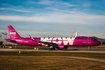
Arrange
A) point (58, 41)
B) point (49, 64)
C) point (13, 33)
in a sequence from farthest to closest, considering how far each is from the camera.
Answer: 1. point (13, 33)
2. point (58, 41)
3. point (49, 64)

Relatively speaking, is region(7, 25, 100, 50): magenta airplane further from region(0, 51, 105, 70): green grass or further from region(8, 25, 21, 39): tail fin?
region(0, 51, 105, 70): green grass

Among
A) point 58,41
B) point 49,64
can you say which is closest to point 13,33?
point 58,41

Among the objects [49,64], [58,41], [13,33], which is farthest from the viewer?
[13,33]

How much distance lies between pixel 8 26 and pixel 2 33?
179 feet

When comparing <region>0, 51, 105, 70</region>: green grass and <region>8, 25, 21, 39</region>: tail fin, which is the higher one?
<region>8, 25, 21, 39</region>: tail fin

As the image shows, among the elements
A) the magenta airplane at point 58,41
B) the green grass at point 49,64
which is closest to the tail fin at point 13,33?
the magenta airplane at point 58,41

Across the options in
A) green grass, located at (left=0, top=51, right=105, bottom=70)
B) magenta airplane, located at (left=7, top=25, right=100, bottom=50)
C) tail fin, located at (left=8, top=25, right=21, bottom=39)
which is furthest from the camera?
tail fin, located at (left=8, top=25, right=21, bottom=39)

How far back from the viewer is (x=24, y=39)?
6919cm

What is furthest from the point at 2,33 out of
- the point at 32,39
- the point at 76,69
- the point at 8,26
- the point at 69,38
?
the point at 76,69

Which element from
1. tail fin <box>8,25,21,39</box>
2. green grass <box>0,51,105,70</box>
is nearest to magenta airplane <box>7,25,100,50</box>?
tail fin <box>8,25,21,39</box>

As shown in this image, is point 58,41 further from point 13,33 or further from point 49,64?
point 49,64

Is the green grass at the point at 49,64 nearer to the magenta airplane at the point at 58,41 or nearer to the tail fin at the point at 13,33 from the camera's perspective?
the magenta airplane at the point at 58,41

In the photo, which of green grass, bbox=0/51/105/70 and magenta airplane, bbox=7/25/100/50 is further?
magenta airplane, bbox=7/25/100/50

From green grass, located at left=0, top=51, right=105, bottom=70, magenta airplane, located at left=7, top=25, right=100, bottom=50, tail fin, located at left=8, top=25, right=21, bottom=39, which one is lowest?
green grass, located at left=0, top=51, right=105, bottom=70
